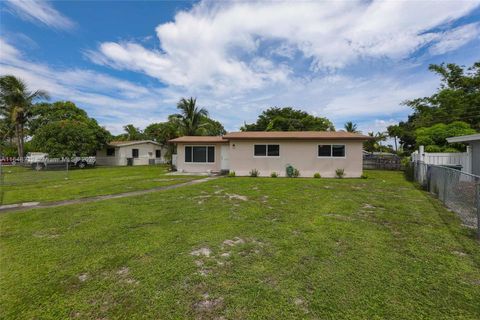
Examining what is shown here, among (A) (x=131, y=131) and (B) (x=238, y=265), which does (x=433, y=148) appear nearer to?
(B) (x=238, y=265)

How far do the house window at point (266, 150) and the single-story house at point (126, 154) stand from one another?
17.4 metres

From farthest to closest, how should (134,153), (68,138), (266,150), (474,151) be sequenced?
(134,153) → (68,138) → (266,150) → (474,151)

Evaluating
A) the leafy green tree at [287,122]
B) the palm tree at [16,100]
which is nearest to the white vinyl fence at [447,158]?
the leafy green tree at [287,122]

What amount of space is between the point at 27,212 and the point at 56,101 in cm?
3109

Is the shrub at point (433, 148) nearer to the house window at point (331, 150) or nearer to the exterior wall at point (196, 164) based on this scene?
the house window at point (331, 150)

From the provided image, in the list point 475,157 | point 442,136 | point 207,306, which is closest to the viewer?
point 207,306

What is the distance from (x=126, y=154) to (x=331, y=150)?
21.8 m

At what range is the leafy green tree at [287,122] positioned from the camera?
113ft

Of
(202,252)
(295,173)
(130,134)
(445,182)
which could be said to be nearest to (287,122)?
(295,173)

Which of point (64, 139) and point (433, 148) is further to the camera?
point (64, 139)

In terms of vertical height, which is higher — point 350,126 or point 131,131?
point 350,126

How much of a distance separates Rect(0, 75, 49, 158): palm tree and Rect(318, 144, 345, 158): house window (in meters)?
30.3

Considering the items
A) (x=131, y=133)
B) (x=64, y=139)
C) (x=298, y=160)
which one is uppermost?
(x=131, y=133)

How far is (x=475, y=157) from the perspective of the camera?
33.4ft
